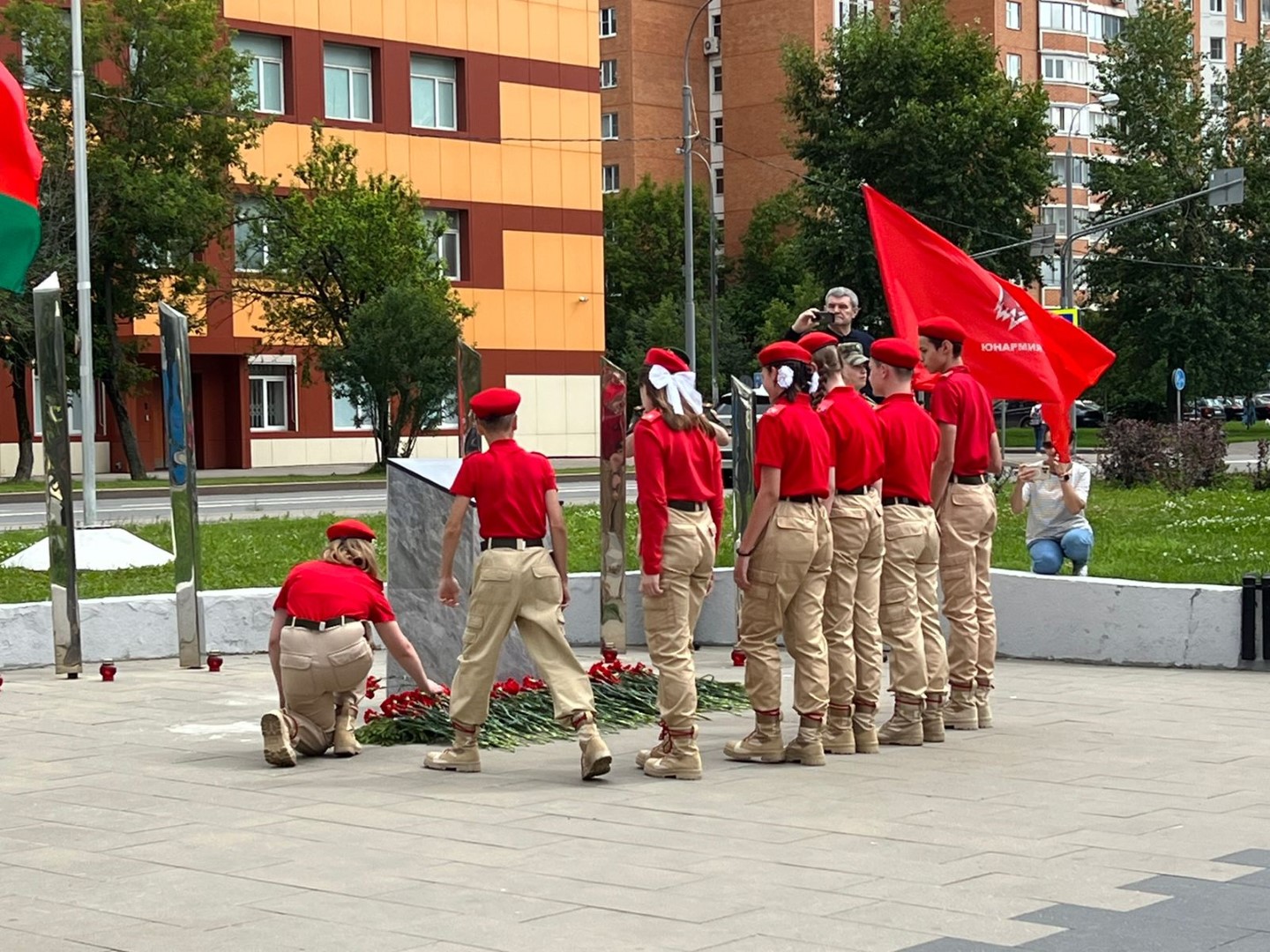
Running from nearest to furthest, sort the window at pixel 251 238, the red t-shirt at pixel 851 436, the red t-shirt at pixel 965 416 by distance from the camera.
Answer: the red t-shirt at pixel 851 436 → the red t-shirt at pixel 965 416 → the window at pixel 251 238

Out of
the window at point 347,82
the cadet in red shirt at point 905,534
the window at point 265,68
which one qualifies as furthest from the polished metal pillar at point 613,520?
the window at point 347,82


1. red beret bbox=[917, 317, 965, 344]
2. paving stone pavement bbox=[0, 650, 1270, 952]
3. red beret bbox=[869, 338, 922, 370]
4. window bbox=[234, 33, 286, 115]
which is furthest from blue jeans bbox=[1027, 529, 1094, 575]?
window bbox=[234, 33, 286, 115]

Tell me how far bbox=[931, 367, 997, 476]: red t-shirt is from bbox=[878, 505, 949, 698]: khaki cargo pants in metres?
0.51

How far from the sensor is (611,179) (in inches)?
3467

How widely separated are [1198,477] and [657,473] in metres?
19.3

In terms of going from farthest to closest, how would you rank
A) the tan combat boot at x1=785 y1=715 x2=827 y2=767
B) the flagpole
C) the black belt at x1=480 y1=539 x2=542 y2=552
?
1. the flagpole
2. the tan combat boot at x1=785 y1=715 x2=827 y2=767
3. the black belt at x1=480 y1=539 x2=542 y2=552

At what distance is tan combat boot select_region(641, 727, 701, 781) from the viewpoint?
904 centimetres

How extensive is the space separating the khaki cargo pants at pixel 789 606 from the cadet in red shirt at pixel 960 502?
133 cm

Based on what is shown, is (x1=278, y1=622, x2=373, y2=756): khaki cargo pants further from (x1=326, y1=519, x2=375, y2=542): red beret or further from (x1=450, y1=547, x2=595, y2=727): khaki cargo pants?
(x1=450, y1=547, x2=595, y2=727): khaki cargo pants

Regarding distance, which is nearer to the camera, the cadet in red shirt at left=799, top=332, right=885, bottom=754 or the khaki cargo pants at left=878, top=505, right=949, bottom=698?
the cadet in red shirt at left=799, top=332, right=885, bottom=754

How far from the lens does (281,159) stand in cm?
4856

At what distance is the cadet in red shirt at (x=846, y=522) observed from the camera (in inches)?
381

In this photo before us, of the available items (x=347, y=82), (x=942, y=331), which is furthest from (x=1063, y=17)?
(x=942, y=331)

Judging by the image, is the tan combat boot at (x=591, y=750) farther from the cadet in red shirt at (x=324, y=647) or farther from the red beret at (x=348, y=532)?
the red beret at (x=348, y=532)
